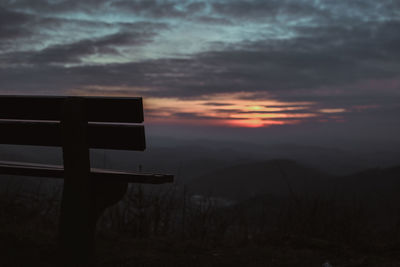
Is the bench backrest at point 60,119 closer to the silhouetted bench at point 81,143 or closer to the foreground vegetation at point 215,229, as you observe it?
the silhouetted bench at point 81,143

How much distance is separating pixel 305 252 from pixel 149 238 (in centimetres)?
164

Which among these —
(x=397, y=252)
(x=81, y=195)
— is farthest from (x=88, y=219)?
(x=397, y=252)

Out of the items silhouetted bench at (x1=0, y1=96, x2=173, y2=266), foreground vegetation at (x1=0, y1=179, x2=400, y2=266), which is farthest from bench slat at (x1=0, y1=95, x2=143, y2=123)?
foreground vegetation at (x1=0, y1=179, x2=400, y2=266)

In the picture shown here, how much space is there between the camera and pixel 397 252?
408 centimetres

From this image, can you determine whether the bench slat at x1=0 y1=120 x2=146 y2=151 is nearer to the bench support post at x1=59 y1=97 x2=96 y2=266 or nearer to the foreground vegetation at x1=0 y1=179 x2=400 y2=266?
the bench support post at x1=59 y1=97 x2=96 y2=266

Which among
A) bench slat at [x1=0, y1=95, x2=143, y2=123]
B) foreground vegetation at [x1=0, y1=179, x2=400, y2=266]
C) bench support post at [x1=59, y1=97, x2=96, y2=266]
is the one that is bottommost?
foreground vegetation at [x1=0, y1=179, x2=400, y2=266]

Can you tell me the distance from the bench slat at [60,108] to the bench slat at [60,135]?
0.16 feet

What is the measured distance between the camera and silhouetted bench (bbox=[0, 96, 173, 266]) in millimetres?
2910

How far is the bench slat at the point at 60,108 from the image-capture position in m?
2.88

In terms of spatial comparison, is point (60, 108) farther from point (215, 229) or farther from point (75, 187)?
point (215, 229)

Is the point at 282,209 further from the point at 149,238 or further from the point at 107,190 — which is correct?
the point at 107,190

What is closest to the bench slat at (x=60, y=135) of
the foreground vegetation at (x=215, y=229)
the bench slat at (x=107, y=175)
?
the bench slat at (x=107, y=175)

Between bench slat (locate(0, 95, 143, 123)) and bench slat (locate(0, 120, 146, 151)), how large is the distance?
0.05m

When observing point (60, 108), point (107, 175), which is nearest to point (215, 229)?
point (107, 175)
